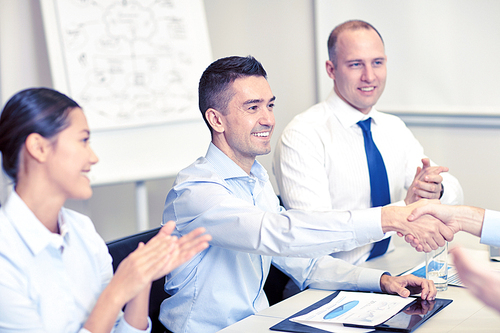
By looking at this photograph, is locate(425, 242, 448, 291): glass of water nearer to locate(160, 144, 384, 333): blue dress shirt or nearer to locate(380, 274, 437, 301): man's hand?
locate(380, 274, 437, 301): man's hand

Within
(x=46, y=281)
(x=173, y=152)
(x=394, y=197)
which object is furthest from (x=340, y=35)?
(x=46, y=281)

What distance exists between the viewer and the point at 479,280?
3.26 ft

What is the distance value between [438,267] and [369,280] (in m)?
0.21

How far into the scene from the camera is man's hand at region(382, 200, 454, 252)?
1395 mm

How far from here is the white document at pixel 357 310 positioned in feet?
4.15

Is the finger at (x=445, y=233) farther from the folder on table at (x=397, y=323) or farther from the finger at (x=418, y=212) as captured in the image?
the folder on table at (x=397, y=323)

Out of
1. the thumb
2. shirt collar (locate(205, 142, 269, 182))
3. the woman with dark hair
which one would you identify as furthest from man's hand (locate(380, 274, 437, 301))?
the woman with dark hair

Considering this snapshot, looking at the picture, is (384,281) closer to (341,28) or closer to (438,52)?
(341,28)

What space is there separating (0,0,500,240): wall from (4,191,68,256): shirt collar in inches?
83.4

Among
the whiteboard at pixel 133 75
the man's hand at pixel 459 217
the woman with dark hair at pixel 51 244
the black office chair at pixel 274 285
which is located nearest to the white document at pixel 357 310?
the man's hand at pixel 459 217

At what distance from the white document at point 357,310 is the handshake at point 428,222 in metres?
0.17

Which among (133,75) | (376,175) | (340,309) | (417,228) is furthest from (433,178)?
(133,75)

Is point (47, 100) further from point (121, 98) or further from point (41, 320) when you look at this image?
point (121, 98)

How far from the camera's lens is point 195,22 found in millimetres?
2838
